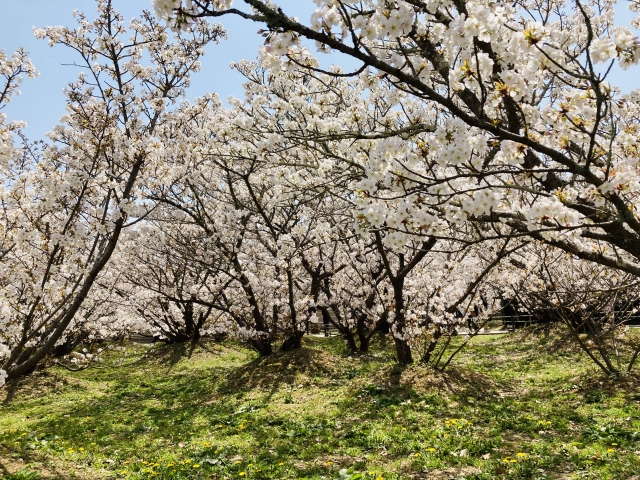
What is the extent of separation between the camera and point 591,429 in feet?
21.9

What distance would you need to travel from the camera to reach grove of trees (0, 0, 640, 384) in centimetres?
349

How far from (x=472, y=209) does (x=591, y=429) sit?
4.76m

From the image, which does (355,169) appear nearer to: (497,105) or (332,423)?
(497,105)

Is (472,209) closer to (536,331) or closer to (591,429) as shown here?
(591,429)

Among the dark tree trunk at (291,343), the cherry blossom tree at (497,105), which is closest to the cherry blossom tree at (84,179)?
the cherry blossom tree at (497,105)

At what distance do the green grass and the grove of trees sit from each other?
1.23m

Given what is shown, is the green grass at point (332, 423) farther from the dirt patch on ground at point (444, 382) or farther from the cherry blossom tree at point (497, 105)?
the cherry blossom tree at point (497, 105)

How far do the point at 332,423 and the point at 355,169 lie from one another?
14.0 ft

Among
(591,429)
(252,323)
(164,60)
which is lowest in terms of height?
(591,429)

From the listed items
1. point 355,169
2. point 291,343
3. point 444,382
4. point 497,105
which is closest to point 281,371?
point 291,343

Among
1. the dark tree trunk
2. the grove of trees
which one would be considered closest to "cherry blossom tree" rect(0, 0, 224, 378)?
the grove of trees

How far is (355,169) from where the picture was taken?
7211 millimetres

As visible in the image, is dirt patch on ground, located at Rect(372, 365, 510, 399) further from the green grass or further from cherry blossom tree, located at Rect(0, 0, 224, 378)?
cherry blossom tree, located at Rect(0, 0, 224, 378)

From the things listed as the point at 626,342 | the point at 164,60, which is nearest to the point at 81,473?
the point at 164,60
